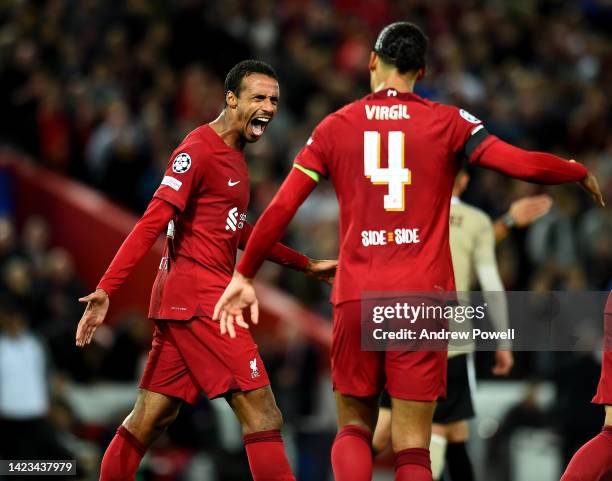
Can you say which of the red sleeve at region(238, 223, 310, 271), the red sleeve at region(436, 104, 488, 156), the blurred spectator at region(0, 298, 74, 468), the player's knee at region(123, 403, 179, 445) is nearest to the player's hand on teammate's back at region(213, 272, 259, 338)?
the player's knee at region(123, 403, 179, 445)

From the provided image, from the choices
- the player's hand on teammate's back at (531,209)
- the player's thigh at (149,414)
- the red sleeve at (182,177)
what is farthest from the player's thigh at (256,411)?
the player's hand on teammate's back at (531,209)

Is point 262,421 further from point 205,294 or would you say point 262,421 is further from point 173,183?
point 173,183

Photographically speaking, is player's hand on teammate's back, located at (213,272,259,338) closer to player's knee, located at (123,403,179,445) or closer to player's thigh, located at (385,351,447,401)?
player's thigh, located at (385,351,447,401)

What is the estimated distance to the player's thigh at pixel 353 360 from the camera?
5.66 meters

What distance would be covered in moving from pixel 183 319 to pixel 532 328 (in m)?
1.93

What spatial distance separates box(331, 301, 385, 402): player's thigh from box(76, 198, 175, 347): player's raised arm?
934 mm

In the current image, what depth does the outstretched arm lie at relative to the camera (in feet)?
18.0

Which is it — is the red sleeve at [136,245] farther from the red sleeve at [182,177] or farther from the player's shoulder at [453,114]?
the player's shoulder at [453,114]

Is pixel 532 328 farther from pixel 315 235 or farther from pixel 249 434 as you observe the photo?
pixel 315 235

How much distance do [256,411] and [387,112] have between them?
1.56 m

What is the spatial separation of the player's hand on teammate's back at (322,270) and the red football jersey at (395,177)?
77cm

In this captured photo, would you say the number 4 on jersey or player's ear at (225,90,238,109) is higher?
player's ear at (225,90,238,109)

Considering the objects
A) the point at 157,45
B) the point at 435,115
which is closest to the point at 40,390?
the point at 157,45

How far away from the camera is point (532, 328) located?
666 cm
